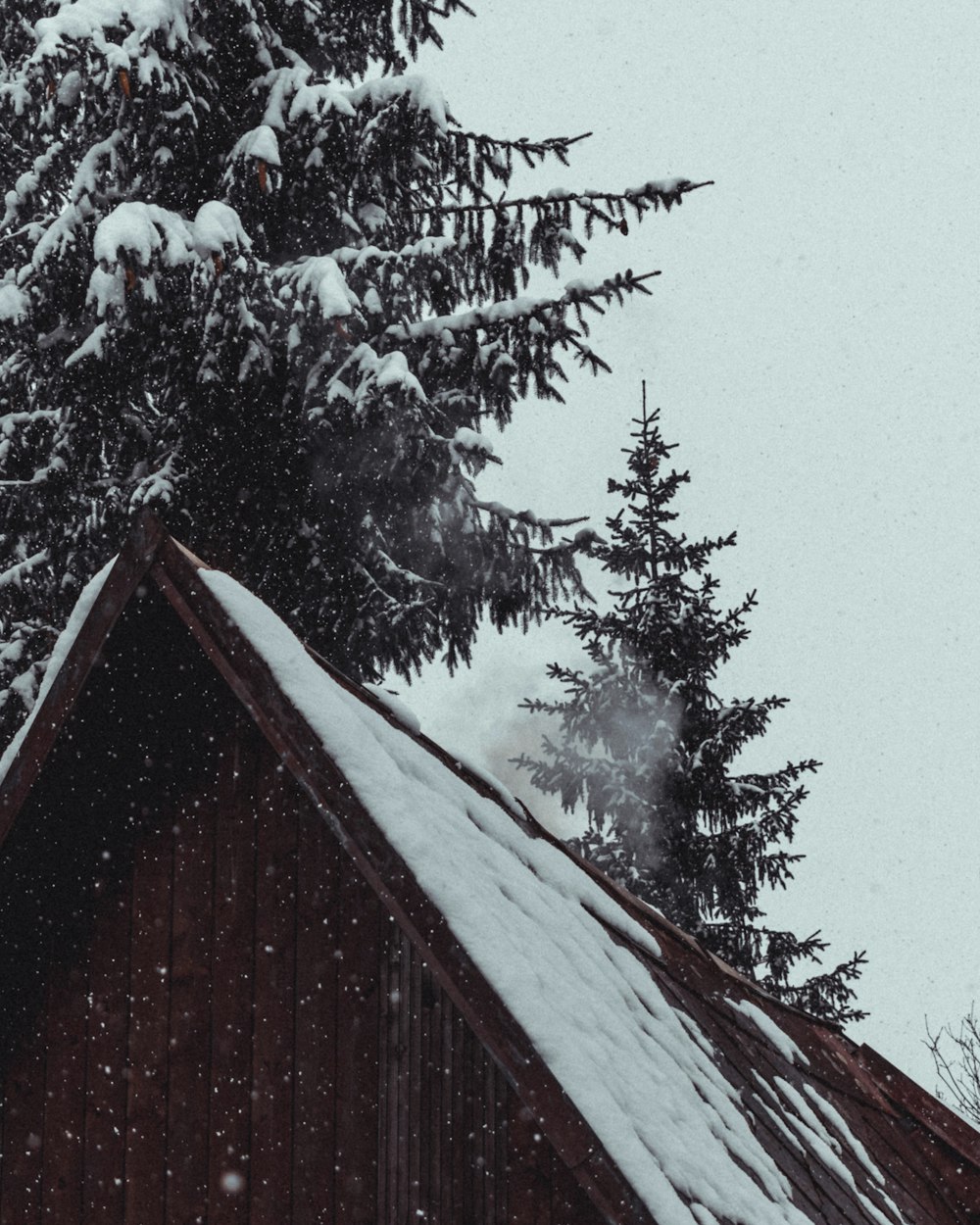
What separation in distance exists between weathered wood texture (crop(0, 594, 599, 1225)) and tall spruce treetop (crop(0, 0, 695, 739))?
6.55 m

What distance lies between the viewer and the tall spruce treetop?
11148mm

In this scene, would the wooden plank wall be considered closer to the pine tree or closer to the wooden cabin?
the wooden cabin

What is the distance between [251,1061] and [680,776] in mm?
15972

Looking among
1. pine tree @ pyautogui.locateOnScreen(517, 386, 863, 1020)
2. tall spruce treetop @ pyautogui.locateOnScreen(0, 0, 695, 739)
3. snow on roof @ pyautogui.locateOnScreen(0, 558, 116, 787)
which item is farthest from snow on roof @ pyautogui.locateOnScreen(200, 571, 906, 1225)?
pine tree @ pyautogui.locateOnScreen(517, 386, 863, 1020)

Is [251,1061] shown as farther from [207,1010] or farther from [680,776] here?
[680,776]

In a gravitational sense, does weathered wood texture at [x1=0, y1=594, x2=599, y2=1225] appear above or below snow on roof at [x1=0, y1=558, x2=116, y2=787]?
below

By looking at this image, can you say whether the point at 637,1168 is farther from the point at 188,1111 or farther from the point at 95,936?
the point at 95,936

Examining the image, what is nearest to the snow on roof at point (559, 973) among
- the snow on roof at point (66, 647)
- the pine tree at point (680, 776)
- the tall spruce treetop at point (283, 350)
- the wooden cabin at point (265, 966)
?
the wooden cabin at point (265, 966)

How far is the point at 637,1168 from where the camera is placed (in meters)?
3.04

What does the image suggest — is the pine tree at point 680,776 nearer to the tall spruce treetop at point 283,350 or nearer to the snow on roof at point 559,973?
the tall spruce treetop at point 283,350

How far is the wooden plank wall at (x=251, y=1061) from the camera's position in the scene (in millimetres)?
4004

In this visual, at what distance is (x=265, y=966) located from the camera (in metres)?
4.38

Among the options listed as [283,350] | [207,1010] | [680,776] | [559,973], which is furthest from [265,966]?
→ [680,776]

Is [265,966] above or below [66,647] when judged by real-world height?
below
